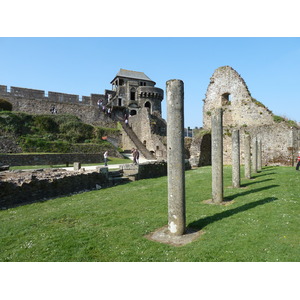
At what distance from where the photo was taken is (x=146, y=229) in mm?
5594

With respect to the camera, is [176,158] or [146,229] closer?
[176,158]

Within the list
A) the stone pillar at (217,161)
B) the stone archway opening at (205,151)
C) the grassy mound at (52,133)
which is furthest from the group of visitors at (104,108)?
the stone pillar at (217,161)

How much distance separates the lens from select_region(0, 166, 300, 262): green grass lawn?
4242mm

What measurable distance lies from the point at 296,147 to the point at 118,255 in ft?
60.4

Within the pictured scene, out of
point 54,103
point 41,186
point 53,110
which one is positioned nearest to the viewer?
point 41,186

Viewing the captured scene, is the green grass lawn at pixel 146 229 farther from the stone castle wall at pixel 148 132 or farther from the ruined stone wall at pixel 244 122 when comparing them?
the stone castle wall at pixel 148 132

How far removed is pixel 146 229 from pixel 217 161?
3.41 meters

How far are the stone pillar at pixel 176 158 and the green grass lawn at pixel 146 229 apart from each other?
1.95 feet

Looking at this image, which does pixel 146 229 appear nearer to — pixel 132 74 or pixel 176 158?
pixel 176 158

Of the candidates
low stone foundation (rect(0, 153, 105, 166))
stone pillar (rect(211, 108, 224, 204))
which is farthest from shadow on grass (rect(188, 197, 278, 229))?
low stone foundation (rect(0, 153, 105, 166))

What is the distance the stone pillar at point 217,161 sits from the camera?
7.64 m

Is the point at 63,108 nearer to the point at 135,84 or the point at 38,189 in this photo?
the point at 135,84

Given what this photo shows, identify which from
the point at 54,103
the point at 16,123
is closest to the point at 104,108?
the point at 54,103
